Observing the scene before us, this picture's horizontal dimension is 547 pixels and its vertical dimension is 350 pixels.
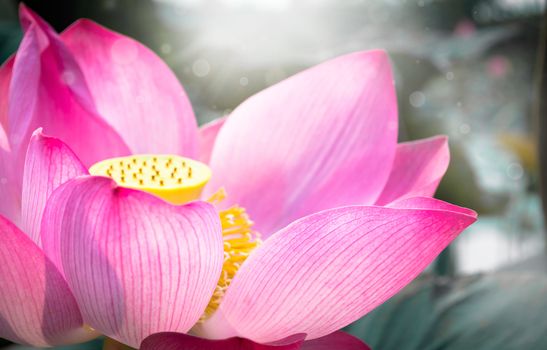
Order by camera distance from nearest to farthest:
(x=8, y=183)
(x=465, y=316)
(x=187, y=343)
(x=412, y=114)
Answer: (x=187, y=343)
(x=8, y=183)
(x=465, y=316)
(x=412, y=114)

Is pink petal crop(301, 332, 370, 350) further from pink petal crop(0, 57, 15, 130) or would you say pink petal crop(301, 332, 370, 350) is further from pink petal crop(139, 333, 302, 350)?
pink petal crop(0, 57, 15, 130)

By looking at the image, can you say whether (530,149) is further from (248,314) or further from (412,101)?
(248,314)

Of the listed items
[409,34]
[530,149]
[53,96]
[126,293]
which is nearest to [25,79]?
[53,96]

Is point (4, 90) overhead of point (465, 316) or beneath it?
overhead

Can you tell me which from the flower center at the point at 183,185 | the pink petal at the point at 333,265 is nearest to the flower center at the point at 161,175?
the flower center at the point at 183,185

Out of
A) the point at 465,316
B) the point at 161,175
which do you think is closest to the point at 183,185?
the point at 161,175

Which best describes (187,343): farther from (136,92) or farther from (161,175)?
(136,92)

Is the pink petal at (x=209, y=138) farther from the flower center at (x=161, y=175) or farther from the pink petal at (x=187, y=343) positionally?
the pink petal at (x=187, y=343)
